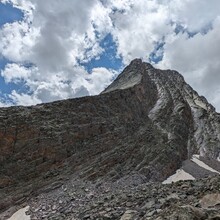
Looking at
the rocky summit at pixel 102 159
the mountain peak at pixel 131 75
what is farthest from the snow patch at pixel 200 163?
the mountain peak at pixel 131 75

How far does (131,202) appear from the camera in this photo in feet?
84.4

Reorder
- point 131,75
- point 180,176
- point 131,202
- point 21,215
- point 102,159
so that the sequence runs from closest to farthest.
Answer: point 131,202
point 21,215
point 102,159
point 180,176
point 131,75

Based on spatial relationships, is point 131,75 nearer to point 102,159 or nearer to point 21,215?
point 102,159

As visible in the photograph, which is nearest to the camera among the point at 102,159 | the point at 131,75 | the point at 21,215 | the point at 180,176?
the point at 21,215

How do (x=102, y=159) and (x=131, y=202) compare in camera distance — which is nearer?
(x=131, y=202)

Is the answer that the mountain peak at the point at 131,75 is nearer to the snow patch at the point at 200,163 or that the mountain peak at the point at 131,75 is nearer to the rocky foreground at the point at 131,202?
the snow patch at the point at 200,163

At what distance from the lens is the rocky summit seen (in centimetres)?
2670

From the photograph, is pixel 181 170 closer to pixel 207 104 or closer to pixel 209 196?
pixel 209 196

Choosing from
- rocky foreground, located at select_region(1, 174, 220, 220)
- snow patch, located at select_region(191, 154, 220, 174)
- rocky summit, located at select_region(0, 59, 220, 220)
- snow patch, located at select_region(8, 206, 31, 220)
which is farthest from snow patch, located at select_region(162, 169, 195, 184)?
snow patch, located at select_region(8, 206, 31, 220)

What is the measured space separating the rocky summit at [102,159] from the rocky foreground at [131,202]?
8 centimetres

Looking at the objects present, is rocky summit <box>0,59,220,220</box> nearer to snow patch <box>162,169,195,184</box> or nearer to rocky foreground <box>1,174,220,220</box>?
rocky foreground <box>1,174,220,220</box>

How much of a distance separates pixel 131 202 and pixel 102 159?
21.2m

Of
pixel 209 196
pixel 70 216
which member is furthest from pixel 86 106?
pixel 209 196

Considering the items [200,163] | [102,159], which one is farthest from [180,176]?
[102,159]
